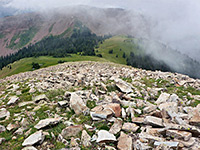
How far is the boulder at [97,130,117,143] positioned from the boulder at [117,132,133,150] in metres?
0.32

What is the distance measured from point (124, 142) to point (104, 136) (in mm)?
930

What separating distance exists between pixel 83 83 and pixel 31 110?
6.45 metres

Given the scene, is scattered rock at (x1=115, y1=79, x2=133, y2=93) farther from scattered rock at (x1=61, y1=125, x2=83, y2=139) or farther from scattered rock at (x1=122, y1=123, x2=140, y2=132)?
scattered rock at (x1=61, y1=125, x2=83, y2=139)

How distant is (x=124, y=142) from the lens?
5203 millimetres

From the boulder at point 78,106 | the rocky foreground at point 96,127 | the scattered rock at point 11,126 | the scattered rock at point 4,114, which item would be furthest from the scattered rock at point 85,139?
the scattered rock at point 4,114

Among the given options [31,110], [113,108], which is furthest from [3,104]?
[113,108]

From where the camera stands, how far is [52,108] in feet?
28.6

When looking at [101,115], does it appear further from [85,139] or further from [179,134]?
[179,134]

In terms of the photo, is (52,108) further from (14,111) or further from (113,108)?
(113,108)

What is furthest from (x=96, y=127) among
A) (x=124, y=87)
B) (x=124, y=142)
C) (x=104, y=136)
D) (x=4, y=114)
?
(x=4, y=114)

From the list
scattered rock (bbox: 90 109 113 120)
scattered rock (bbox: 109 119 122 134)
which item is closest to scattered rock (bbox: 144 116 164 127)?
scattered rock (bbox: 109 119 122 134)

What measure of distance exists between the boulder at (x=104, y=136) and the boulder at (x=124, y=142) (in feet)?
1.06

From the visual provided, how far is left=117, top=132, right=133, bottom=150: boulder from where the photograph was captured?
4.98 metres

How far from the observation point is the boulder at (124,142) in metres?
4.98
